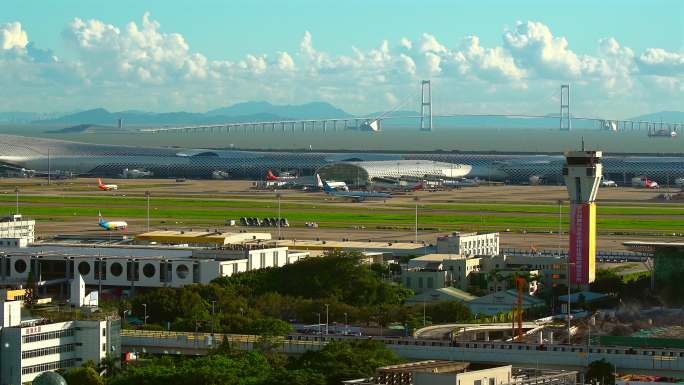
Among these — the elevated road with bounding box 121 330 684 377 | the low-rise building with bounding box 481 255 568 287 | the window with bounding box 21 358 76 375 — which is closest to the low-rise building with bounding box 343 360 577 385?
the elevated road with bounding box 121 330 684 377

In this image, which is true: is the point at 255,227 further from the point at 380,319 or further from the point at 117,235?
the point at 380,319

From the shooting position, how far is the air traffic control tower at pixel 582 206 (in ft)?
250

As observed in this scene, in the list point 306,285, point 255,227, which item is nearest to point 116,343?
point 306,285

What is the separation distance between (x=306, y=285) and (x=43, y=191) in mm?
89996

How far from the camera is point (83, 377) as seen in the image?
145 feet

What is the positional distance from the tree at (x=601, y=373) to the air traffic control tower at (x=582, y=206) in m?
28.8

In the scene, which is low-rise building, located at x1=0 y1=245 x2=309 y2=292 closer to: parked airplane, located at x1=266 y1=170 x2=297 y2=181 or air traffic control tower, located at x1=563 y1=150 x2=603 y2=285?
air traffic control tower, located at x1=563 y1=150 x2=603 y2=285

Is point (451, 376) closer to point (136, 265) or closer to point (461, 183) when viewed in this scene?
point (136, 265)

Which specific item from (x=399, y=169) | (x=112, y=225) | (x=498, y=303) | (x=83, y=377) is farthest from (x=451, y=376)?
(x=399, y=169)

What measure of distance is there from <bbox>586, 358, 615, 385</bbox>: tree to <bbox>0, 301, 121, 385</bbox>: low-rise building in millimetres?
13617

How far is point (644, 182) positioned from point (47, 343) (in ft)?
449

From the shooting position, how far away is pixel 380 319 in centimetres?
6122

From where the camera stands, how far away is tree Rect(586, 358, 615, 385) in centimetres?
4553

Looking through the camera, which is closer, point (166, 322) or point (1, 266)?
point (166, 322)
